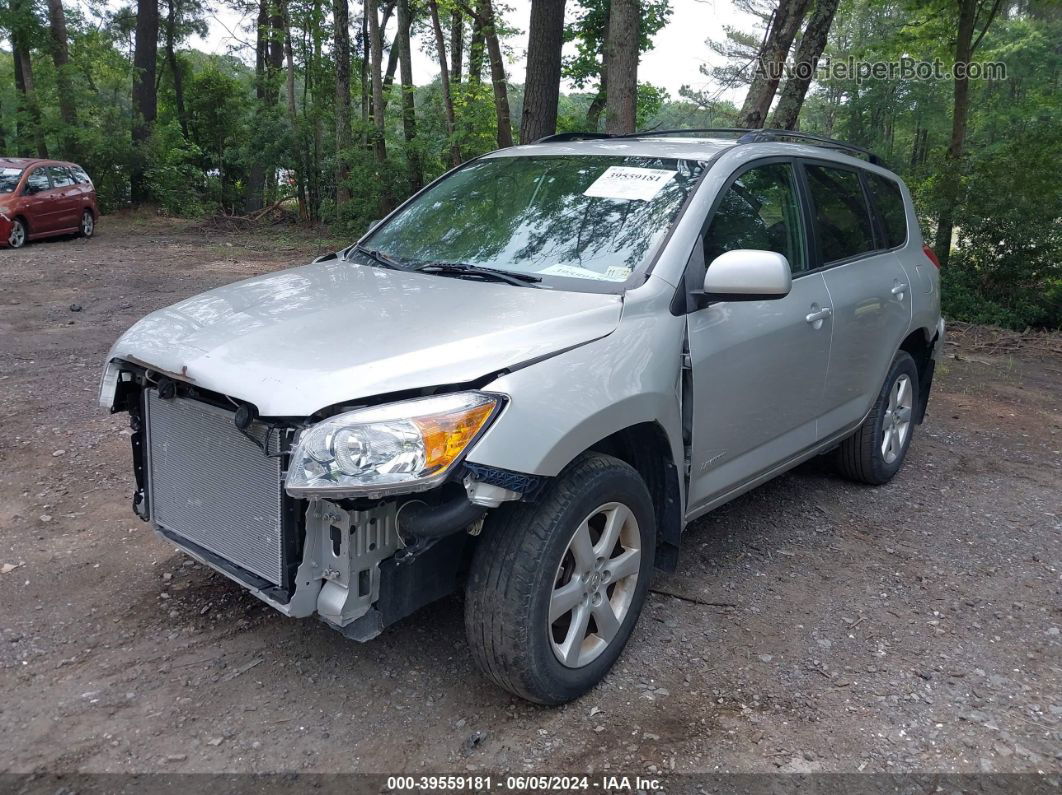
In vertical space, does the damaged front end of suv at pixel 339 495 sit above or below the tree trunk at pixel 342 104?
below

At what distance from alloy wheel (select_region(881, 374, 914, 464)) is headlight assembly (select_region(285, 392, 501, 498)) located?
342 cm

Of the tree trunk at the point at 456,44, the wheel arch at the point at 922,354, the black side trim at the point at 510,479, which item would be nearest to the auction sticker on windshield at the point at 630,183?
the black side trim at the point at 510,479

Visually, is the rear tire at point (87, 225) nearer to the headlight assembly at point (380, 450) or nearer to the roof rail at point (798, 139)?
the roof rail at point (798, 139)

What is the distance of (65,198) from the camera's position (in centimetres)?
1653

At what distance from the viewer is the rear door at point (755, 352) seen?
3.39 metres

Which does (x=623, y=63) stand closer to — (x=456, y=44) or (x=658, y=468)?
(x=658, y=468)

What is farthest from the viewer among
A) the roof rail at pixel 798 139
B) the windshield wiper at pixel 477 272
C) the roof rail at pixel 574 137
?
the roof rail at pixel 574 137

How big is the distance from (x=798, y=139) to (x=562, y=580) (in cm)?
280

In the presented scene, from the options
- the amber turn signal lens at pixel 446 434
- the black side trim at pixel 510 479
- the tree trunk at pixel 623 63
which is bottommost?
the black side trim at pixel 510 479

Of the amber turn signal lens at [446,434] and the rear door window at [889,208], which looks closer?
the amber turn signal lens at [446,434]

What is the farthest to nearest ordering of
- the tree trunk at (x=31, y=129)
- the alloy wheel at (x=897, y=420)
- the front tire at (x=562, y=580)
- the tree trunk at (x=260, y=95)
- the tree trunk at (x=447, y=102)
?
the tree trunk at (x=260, y=95), the tree trunk at (x=31, y=129), the tree trunk at (x=447, y=102), the alloy wheel at (x=897, y=420), the front tire at (x=562, y=580)

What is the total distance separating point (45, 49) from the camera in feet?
77.6

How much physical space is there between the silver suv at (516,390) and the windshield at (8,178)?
14.0 meters

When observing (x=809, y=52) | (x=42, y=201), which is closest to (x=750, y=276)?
(x=809, y=52)
